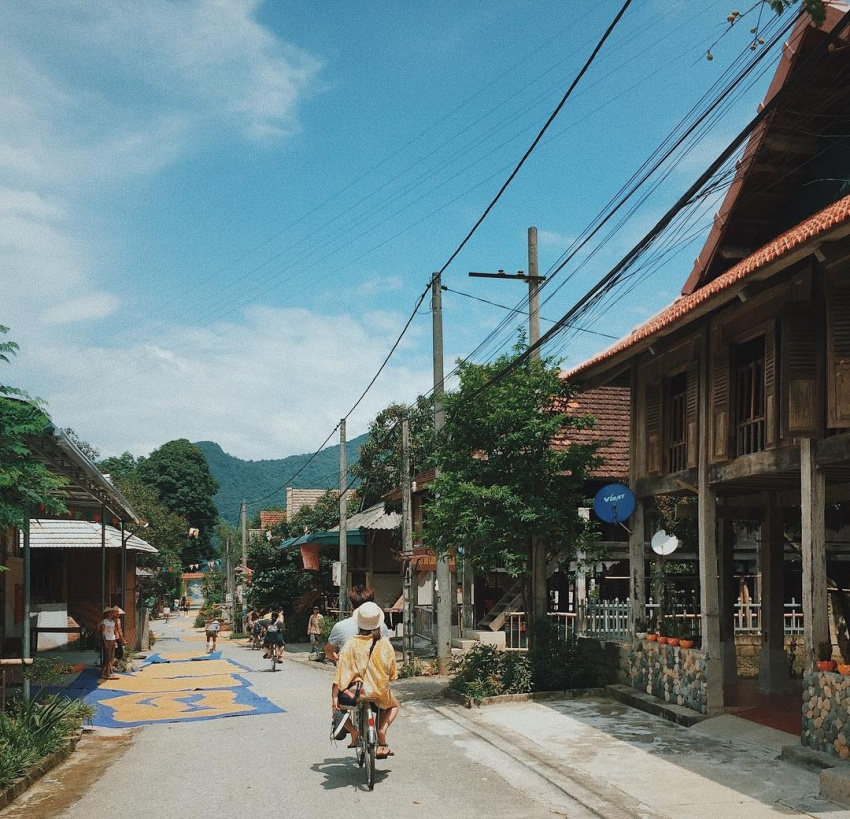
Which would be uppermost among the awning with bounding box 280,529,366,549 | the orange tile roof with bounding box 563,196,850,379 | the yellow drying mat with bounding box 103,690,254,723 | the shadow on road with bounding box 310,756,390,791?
the orange tile roof with bounding box 563,196,850,379

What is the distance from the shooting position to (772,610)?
15.7 metres

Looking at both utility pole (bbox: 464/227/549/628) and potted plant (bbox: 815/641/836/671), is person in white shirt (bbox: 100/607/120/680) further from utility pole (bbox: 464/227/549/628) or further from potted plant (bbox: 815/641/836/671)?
potted plant (bbox: 815/641/836/671)

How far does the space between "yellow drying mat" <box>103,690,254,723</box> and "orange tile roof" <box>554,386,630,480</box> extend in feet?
32.6

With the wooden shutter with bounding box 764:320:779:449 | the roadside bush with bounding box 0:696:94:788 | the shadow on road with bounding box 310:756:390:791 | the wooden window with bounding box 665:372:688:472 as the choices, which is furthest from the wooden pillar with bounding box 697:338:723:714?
the roadside bush with bounding box 0:696:94:788

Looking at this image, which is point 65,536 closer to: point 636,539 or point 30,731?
point 30,731

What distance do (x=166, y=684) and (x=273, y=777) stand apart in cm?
1188

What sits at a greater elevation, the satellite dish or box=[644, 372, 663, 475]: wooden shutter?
box=[644, 372, 663, 475]: wooden shutter

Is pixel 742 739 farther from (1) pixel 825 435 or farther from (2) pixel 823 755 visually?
(1) pixel 825 435

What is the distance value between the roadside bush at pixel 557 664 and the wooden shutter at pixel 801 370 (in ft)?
→ 20.8

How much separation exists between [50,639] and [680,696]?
18743 mm

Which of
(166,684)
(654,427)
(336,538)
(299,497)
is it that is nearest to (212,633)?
(336,538)

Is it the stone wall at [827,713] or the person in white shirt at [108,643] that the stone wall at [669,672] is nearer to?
the stone wall at [827,713]

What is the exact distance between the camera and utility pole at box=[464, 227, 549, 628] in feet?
57.9

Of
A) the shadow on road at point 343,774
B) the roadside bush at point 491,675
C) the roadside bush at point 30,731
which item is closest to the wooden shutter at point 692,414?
the roadside bush at point 491,675
